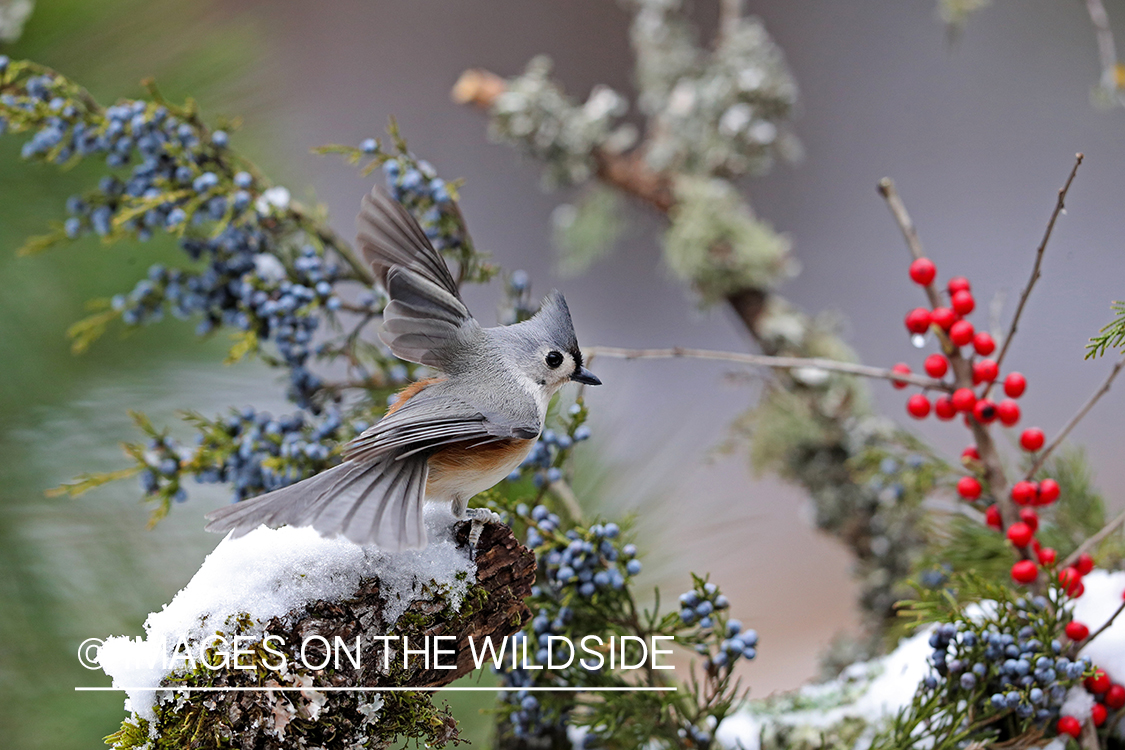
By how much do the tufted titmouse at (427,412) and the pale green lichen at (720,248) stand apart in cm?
61

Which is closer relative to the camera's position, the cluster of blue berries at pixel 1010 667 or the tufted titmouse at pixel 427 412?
the tufted titmouse at pixel 427 412

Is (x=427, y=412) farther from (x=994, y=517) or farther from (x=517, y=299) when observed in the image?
(x=994, y=517)

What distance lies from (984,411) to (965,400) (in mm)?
16

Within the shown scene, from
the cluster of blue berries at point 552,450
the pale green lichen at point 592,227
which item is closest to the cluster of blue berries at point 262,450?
the cluster of blue berries at point 552,450

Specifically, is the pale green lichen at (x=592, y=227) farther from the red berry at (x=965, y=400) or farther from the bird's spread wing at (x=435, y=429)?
the bird's spread wing at (x=435, y=429)

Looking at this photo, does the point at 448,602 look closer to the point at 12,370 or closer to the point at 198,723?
the point at 198,723

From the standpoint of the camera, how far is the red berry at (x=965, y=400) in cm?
64

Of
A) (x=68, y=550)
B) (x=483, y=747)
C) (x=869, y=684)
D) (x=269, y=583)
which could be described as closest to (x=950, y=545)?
(x=869, y=684)

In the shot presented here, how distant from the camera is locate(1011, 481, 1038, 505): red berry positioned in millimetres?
630

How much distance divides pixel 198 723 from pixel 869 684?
568 millimetres

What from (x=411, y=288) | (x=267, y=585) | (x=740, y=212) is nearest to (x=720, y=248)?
(x=740, y=212)

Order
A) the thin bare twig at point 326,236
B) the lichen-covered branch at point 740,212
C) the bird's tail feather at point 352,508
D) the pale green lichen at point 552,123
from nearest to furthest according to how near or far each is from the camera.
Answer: the bird's tail feather at point 352,508, the thin bare twig at point 326,236, the lichen-covered branch at point 740,212, the pale green lichen at point 552,123

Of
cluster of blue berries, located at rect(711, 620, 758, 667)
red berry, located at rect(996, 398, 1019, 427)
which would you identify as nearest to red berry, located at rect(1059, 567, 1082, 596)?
red berry, located at rect(996, 398, 1019, 427)

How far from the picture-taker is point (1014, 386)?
2.09 feet
